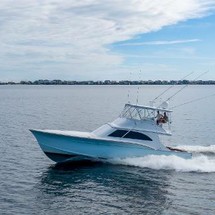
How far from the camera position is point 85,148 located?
2716cm

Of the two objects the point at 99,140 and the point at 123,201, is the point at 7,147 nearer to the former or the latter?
the point at 99,140

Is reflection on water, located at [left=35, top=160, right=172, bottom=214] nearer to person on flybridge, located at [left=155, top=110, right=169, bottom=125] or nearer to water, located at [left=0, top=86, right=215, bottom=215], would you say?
water, located at [left=0, top=86, right=215, bottom=215]

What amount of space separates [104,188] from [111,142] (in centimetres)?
481

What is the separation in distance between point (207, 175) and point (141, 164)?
4486 mm

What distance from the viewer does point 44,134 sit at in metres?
26.9

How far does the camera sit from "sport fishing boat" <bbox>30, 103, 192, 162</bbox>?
26984 millimetres

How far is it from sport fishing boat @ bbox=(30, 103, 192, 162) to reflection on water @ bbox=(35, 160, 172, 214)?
3.14 feet

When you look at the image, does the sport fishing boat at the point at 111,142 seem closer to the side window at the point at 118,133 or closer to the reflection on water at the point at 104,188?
the side window at the point at 118,133

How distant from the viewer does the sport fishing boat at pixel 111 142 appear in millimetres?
26984


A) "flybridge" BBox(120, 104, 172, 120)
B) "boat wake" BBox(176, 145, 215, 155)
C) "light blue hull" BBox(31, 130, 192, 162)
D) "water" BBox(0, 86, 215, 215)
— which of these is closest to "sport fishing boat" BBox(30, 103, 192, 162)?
"light blue hull" BBox(31, 130, 192, 162)

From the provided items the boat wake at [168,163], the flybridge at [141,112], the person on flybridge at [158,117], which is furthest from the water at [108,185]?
the flybridge at [141,112]

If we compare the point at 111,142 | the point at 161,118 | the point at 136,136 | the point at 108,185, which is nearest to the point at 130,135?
the point at 136,136

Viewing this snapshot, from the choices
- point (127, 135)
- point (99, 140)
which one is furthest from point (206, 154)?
point (99, 140)

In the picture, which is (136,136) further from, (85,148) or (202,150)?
(202,150)
